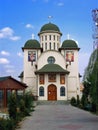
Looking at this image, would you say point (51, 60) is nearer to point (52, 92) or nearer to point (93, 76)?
point (52, 92)

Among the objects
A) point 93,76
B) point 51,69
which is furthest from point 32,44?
point 93,76

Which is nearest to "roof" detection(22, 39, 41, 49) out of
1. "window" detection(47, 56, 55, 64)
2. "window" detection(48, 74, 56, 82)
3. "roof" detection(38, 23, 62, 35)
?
"roof" detection(38, 23, 62, 35)

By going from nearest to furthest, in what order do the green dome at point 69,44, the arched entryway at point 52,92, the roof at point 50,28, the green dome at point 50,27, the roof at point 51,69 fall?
the roof at point 51,69 → the arched entryway at point 52,92 → the green dome at point 69,44 → the roof at point 50,28 → the green dome at point 50,27

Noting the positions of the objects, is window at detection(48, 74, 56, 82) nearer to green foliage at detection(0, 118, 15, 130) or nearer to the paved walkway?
the paved walkway

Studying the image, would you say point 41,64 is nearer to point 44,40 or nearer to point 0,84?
point 44,40

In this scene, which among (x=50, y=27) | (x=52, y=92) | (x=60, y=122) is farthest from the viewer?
(x=50, y=27)

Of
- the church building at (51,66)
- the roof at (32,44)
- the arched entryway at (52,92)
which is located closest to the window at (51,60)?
the church building at (51,66)

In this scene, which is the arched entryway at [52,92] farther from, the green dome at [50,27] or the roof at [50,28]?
the green dome at [50,27]

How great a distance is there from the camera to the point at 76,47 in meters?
61.1

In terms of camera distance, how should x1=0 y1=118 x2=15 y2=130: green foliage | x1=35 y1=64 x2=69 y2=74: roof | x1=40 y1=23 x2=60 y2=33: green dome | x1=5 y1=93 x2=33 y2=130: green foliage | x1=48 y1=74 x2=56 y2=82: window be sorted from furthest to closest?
x1=40 y1=23 x2=60 y2=33: green dome → x1=48 y1=74 x2=56 y2=82: window → x1=35 y1=64 x2=69 y2=74: roof → x1=5 y1=93 x2=33 y2=130: green foliage → x1=0 y1=118 x2=15 y2=130: green foliage

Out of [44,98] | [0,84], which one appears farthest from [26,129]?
[44,98]

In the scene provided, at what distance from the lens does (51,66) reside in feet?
187

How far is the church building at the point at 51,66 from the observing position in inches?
2201

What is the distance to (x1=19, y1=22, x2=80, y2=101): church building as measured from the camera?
55.9 metres
